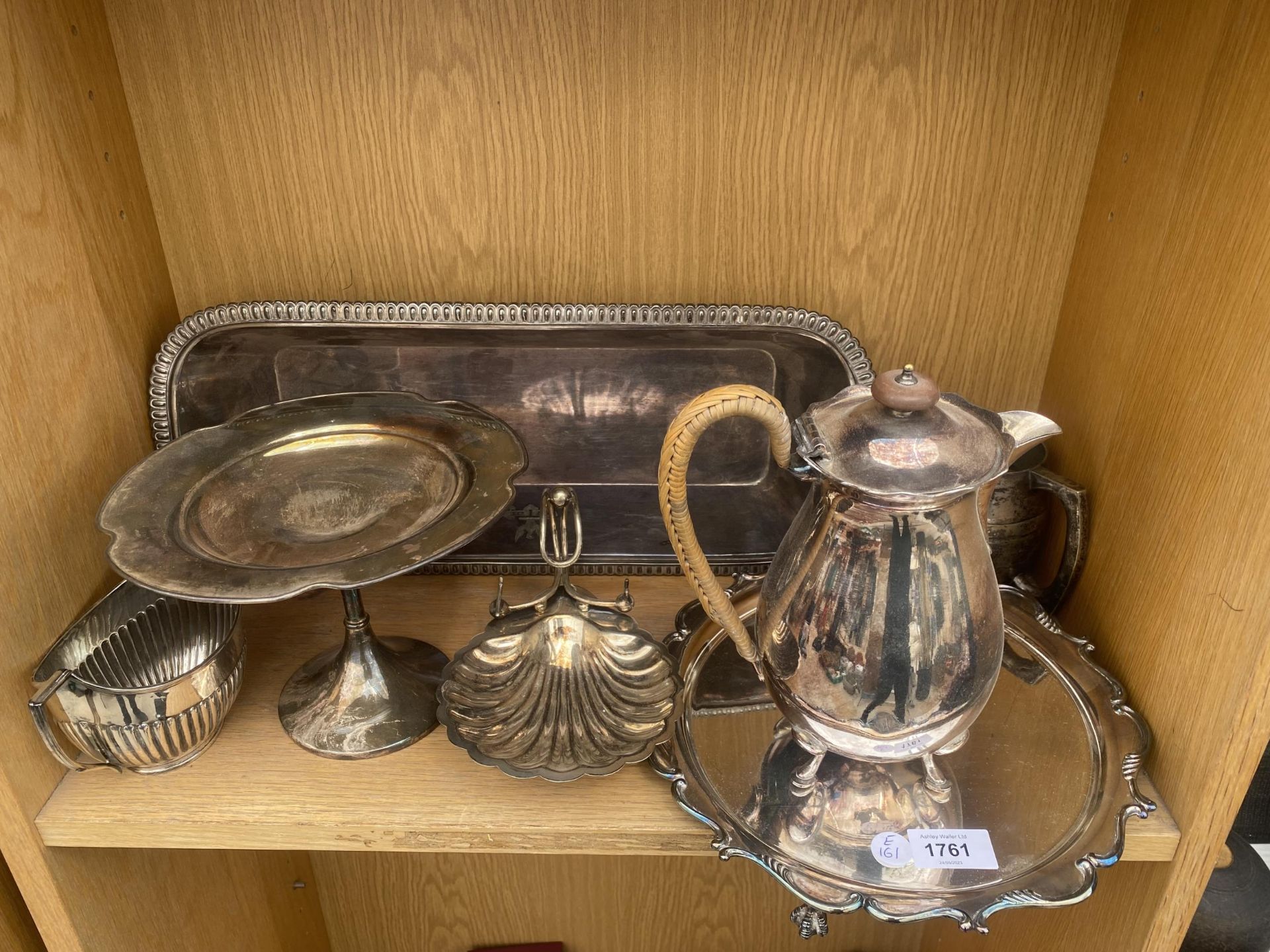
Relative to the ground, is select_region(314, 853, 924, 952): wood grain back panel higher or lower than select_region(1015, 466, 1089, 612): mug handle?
lower

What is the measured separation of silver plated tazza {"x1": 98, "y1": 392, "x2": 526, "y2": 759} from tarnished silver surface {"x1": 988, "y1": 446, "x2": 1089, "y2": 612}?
0.33m

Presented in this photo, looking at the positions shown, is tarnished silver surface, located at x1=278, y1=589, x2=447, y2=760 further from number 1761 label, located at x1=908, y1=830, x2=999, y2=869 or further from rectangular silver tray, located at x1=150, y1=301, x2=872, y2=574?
number 1761 label, located at x1=908, y1=830, x2=999, y2=869

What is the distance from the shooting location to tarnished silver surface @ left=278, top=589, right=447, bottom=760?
2.00ft

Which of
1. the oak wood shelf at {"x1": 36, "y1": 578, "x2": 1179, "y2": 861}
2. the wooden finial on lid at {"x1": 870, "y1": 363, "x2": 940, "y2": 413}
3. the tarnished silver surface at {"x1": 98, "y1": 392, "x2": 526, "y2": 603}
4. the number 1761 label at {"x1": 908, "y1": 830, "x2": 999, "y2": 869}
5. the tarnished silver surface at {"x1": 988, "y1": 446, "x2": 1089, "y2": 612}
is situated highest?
the wooden finial on lid at {"x1": 870, "y1": 363, "x2": 940, "y2": 413}

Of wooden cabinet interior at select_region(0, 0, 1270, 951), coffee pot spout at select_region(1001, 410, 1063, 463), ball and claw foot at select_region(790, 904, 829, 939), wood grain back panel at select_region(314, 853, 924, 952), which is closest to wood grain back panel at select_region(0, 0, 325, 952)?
wooden cabinet interior at select_region(0, 0, 1270, 951)

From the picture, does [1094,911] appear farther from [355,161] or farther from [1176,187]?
[355,161]

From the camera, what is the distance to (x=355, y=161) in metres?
0.68

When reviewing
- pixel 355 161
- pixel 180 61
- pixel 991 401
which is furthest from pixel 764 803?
pixel 180 61

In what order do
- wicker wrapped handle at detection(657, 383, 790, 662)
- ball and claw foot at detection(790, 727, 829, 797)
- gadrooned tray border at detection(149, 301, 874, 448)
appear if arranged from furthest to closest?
gadrooned tray border at detection(149, 301, 874, 448)
ball and claw foot at detection(790, 727, 829, 797)
wicker wrapped handle at detection(657, 383, 790, 662)

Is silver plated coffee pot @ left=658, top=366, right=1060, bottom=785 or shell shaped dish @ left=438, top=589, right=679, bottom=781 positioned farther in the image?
shell shaped dish @ left=438, top=589, right=679, bottom=781

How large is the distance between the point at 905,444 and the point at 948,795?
22 cm

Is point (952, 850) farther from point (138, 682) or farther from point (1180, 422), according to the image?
point (138, 682)

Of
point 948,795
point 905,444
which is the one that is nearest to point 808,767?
point 948,795

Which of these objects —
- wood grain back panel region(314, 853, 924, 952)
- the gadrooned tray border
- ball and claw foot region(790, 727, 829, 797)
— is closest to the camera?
ball and claw foot region(790, 727, 829, 797)
